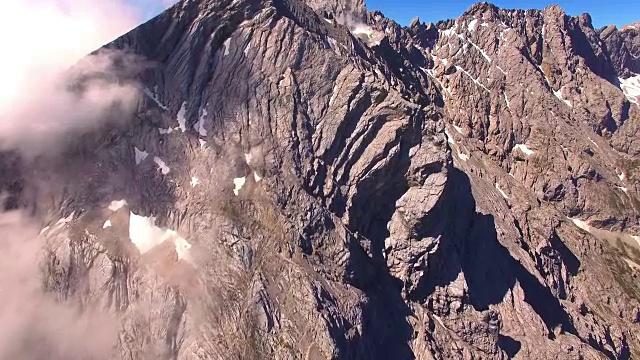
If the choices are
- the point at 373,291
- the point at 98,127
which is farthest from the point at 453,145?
the point at 98,127

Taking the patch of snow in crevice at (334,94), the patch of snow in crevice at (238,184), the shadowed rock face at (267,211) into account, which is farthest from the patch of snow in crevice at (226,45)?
the patch of snow in crevice at (238,184)

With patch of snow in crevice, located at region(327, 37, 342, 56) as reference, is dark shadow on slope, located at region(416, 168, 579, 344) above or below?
below

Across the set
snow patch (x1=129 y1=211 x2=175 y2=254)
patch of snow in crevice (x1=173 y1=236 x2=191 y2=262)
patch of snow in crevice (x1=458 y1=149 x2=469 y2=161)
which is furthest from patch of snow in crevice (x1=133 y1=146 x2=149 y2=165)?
patch of snow in crevice (x1=458 y1=149 x2=469 y2=161)

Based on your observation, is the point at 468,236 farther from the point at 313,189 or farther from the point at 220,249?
the point at 220,249

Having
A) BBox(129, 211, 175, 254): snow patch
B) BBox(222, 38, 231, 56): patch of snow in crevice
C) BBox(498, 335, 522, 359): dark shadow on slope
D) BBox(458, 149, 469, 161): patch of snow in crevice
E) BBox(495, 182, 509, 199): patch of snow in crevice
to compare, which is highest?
BBox(458, 149, 469, 161): patch of snow in crevice

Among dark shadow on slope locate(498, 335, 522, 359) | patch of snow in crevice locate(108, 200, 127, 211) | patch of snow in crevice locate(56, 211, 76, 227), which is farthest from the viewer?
dark shadow on slope locate(498, 335, 522, 359)

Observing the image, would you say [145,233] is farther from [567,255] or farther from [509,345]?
[567,255]

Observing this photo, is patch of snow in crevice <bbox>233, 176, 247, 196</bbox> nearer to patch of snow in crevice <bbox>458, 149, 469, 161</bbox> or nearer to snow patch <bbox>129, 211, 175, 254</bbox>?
snow patch <bbox>129, 211, 175, 254</bbox>
